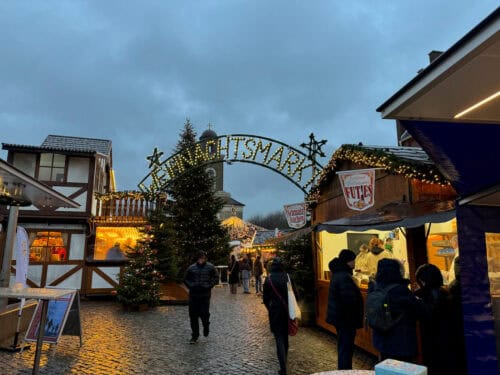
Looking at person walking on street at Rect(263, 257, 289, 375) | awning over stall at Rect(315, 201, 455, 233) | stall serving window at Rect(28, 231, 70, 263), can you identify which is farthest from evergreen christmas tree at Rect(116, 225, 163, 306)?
person walking on street at Rect(263, 257, 289, 375)

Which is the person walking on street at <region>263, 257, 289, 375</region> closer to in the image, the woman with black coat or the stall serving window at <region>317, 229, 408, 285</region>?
the woman with black coat

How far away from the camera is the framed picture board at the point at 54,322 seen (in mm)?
6031

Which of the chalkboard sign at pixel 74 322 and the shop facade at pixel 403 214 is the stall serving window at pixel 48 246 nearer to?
the chalkboard sign at pixel 74 322

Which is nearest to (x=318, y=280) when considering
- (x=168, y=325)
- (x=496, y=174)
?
(x=168, y=325)

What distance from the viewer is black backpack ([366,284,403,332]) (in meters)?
3.70

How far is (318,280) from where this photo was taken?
891 centimetres

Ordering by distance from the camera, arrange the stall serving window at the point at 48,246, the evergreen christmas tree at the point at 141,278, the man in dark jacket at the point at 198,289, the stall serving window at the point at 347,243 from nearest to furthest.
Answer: the man in dark jacket at the point at 198,289
the stall serving window at the point at 347,243
the evergreen christmas tree at the point at 141,278
the stall serving window at the point at 48,246

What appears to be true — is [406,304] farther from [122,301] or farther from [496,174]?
[122,301]

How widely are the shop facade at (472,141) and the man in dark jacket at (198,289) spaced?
15.0 ft

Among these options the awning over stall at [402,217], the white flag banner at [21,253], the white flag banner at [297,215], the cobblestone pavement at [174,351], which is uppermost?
the white flag banner at [297,215]

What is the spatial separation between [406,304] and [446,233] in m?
3.93

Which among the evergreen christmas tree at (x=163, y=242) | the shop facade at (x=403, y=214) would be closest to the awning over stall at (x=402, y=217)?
the shop facade at (x=403, y=214)

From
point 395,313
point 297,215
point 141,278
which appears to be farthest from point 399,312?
point 141,278

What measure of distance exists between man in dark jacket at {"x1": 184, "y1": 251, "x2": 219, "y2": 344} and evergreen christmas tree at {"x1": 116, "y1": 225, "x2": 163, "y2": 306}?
4.73m
